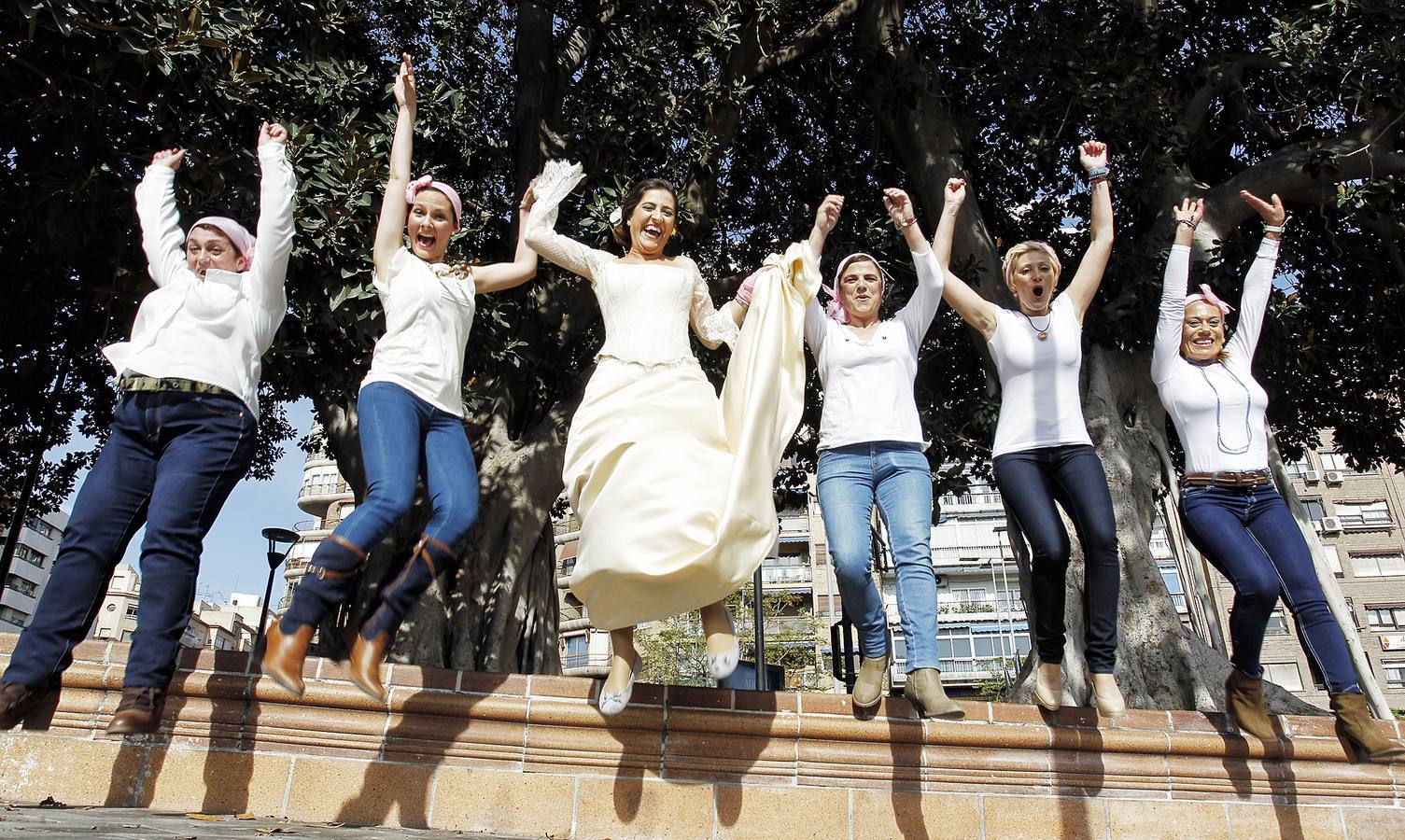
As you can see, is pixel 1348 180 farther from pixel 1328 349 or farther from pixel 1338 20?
pixel 1328 349

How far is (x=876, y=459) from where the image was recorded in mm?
4492

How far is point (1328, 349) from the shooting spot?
415 inches

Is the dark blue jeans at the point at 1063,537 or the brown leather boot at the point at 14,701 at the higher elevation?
the dark blue jeans at the point at 1063,537

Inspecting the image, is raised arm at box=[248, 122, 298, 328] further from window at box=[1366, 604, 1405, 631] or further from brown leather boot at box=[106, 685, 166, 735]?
window at box=[1366, 604, 1405, 631]

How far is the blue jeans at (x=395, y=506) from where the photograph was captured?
3.69m

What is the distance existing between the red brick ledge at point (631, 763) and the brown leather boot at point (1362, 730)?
0.91 feet

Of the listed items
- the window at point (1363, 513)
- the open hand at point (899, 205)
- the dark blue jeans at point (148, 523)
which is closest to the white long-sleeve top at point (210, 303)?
→ the dark blue jeans at point (148, 523)

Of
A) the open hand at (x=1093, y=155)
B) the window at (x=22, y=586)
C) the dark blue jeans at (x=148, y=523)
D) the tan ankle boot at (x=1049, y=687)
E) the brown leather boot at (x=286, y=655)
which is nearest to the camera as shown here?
the brown leather boot at (x=286, y=655)

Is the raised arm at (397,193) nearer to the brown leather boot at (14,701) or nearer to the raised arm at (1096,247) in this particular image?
the brown leather boot at (14,701)

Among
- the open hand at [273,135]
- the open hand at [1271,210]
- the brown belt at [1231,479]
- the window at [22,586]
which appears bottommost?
the brown belt at [1231,479]

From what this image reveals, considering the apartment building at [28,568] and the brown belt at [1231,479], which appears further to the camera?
the apartment building at [28,568]

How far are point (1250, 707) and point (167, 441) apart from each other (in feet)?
16.4

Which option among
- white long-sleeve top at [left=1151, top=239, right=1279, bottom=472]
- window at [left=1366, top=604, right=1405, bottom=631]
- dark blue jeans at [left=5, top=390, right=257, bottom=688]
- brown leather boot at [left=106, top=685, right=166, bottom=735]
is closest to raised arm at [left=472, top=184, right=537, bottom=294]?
dark blue jeans at [left=5, top=390, right=257, bottom=688]

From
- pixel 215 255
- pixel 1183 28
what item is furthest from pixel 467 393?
pixel 1183 28
